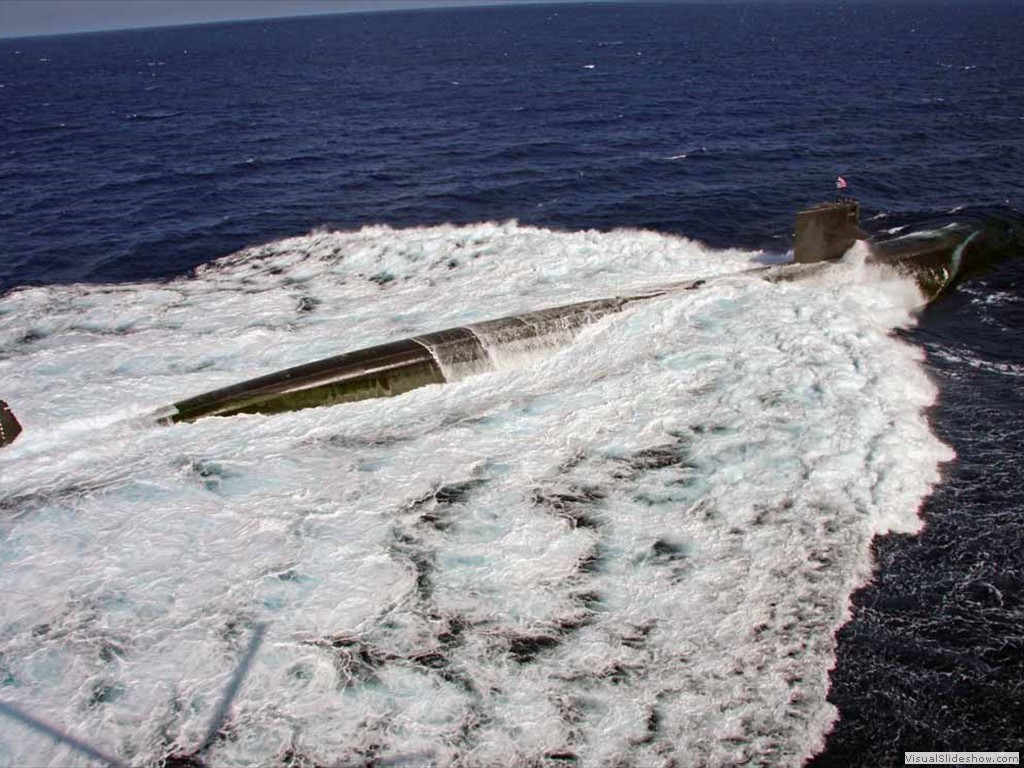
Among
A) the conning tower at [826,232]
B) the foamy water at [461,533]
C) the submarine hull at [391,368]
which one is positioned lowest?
the foamy water at [461,533]

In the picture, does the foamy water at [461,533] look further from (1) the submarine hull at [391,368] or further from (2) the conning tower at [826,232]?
(2) the conning tower at [826,232]

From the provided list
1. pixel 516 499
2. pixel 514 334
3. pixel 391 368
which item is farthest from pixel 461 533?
pixel 514 334

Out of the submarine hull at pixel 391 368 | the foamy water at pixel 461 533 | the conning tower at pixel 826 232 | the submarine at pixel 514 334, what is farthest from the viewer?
the conning tower at pixel 826 232

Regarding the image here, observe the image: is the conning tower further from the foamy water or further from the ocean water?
the foamy water

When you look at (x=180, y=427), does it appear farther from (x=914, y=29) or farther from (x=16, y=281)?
(x=914, y=29)

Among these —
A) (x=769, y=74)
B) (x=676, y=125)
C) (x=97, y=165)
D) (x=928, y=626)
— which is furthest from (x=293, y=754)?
(x=769, y=74)

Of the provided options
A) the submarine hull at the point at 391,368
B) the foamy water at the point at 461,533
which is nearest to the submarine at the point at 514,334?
the submarine hull at the point at 391,368
